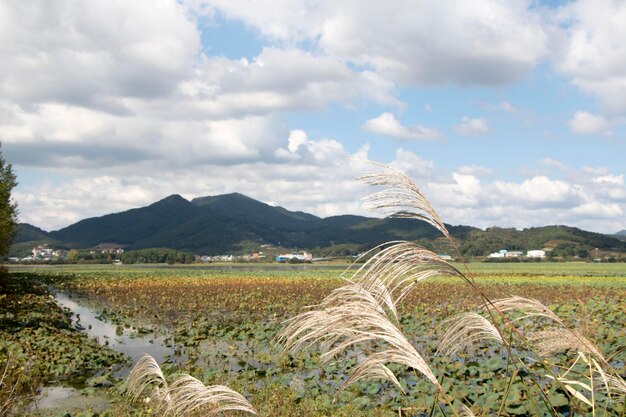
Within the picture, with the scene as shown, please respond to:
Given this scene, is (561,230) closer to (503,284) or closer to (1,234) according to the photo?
(503,284)

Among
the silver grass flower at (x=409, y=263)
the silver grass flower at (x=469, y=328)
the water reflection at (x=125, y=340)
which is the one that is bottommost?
the water reflection at (x=125, y=340)

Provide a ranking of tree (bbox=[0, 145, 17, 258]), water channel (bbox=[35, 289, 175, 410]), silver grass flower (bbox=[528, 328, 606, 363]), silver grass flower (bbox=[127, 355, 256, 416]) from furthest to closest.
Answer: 1. tree (bbox=[0, 145, 17, 258])
2. water channel (bbox=[35, 289, 175, 410])
3. silver grass flower (bbox=[127, 355, 256, 416])
4. silver grass flower (bbox=[528, 328, 606, 363])

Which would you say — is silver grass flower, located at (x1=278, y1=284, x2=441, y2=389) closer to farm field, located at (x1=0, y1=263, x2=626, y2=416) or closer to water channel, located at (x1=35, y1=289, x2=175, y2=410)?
farm field, located at (x1=0, y1=263, x2=626, y2=416)

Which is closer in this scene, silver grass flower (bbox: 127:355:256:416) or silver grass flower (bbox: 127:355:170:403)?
silver grass flower (bbox: 127:355:256:416)

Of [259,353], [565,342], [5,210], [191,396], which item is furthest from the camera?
[5,210]

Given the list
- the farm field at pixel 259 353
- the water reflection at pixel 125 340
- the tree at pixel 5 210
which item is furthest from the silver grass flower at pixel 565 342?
the tree at pixel 5 210

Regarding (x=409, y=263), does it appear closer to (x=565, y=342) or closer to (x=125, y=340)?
(x=565, y=342)

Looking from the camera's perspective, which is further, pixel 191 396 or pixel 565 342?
pixel 191 396

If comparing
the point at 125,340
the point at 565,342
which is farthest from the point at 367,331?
the point at 125,340

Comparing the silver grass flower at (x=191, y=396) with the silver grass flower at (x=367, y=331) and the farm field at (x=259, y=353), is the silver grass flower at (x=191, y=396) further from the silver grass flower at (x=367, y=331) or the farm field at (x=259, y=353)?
the silver grass flower at (x=367, y=331)

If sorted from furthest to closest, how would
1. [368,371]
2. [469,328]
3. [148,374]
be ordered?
1. [148,374]
2. [469,328]
3. [368,371]

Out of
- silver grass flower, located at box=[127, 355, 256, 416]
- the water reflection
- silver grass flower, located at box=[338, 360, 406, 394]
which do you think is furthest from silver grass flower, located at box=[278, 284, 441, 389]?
the water reflection

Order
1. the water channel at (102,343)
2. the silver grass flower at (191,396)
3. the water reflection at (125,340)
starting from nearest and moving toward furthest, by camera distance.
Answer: the silver grass flower at (191,396), the water channel at (102,343), the water reflection at (125,340)

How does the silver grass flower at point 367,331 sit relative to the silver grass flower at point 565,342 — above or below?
above
